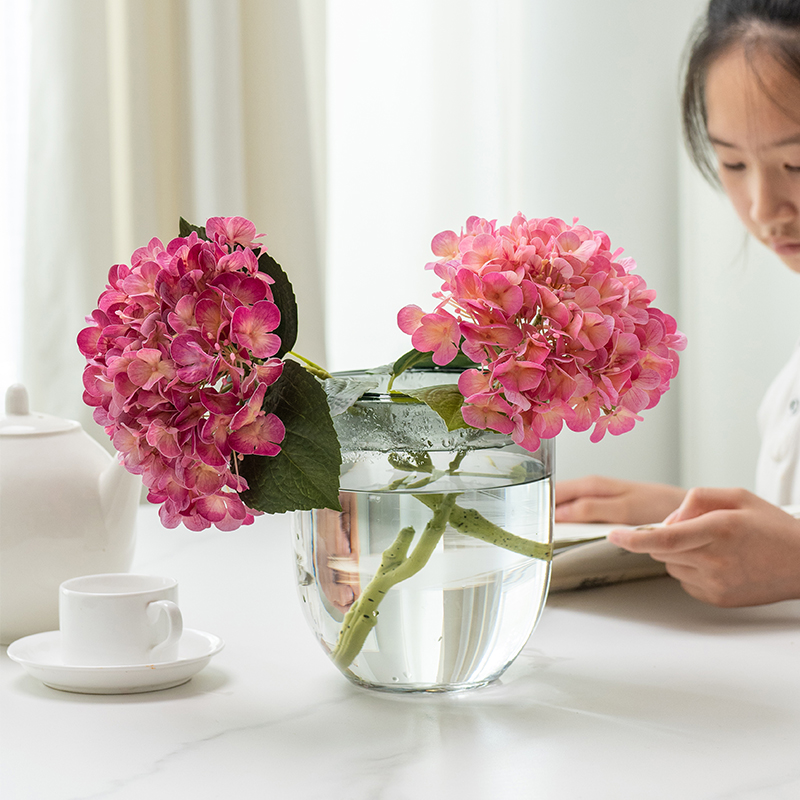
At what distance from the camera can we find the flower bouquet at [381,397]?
1.49ft

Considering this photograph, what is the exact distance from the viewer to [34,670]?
57cm

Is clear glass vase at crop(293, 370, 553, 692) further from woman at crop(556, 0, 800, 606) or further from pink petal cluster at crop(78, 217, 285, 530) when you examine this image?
woman at crop(556, 0, 800, 606)

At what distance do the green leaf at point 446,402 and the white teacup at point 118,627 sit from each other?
21 cm

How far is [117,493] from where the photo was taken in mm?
670

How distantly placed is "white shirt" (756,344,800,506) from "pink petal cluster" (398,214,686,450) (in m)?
0.97

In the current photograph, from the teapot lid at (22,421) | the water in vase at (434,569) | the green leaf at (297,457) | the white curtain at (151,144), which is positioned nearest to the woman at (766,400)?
the water in vase at (434,569)

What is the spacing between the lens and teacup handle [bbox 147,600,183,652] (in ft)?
1.89

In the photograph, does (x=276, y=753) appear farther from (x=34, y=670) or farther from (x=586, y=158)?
(x=586, y=158)

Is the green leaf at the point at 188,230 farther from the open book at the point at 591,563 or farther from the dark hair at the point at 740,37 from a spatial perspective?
the dark hair at the point at 740,37

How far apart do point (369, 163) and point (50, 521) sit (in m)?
1.37

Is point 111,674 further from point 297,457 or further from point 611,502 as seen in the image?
point 611,502

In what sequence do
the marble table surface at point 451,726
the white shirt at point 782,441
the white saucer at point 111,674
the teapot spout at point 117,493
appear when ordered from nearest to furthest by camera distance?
the marble table surface at point 451,726 → the white saucer at point 111,674 → the teapot spout at point 117,493 → the white shirt at point 782,441

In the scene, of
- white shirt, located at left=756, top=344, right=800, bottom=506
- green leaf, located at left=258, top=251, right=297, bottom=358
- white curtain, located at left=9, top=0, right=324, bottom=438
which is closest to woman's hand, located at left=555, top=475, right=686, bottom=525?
white shirt, located at left=756, top=344, right=800, bottom=506

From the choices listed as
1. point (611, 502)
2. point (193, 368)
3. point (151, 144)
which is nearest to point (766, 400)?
point (611, 502)
